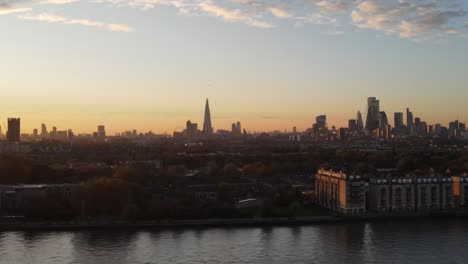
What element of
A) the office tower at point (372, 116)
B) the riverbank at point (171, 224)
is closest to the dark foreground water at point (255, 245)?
the riverbank at point (171, 224)

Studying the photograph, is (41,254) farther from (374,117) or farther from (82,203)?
(374,117)

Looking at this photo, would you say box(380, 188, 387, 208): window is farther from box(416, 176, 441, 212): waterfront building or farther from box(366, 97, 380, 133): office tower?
box(366, 97, 380, 133): office tower

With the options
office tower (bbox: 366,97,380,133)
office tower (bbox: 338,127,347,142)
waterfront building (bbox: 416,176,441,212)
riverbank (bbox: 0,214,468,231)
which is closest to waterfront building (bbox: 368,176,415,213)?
waterfront building (bbox: 416,176,441,212)

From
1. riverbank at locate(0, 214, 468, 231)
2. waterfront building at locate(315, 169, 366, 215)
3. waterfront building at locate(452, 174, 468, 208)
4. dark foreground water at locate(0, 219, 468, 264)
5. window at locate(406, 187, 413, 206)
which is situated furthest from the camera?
waterfront building at locate(452, 174, 468, 208)

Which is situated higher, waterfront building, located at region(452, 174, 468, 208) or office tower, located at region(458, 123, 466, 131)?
office tower, located at region(458, 123, 466, 131)

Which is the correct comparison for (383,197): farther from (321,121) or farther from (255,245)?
(321,121)

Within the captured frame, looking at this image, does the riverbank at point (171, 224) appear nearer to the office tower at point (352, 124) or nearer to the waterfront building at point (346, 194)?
the waterfront building at point (346, 194)
